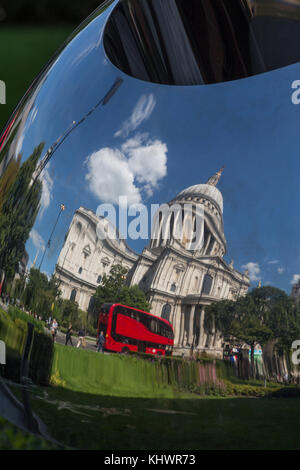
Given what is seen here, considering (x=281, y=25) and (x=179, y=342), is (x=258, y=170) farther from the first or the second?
(x=281, y=25)

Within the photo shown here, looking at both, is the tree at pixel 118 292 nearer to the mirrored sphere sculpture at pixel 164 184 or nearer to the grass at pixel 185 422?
the mirrored sphere sculpture at pixel 164 184

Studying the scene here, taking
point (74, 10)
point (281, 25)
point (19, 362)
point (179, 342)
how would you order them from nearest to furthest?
point (179, 342), point (19, 362), point (281, 25), point (74, 10)

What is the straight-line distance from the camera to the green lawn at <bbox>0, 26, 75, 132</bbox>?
4992 millimetres

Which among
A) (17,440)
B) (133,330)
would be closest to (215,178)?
(133,330)

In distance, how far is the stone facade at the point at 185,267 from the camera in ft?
2.84

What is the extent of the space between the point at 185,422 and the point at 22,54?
21.1ft

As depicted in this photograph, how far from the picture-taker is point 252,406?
2.93 ft

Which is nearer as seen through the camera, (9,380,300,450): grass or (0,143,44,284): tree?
(9,380,300,450): grass

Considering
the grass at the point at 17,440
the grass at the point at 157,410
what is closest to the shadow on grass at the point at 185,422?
the grass at the point at 157,410

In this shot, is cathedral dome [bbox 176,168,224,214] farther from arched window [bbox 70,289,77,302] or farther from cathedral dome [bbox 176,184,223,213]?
arched window [bbox 70,289,77,302]

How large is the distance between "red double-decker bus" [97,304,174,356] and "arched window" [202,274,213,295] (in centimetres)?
7

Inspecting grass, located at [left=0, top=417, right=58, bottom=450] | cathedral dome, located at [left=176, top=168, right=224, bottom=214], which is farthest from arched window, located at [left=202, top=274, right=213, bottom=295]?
grass, located at [left=0, top=417, right=58, bottom=450]
